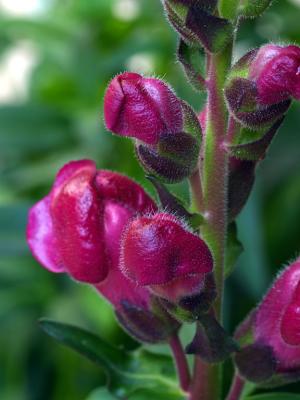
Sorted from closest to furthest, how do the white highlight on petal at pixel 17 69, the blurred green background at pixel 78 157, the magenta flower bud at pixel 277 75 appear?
the magenta flower bud at pixel 277 75 → the blurred green background at pixel 78 157 → the white highlight on petal at pixel 17 69

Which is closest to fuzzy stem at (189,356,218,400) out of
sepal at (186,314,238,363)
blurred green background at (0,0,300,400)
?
sepal at (186,314,238,363)

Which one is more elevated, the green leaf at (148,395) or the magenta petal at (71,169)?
the magenta petal at (71,169)

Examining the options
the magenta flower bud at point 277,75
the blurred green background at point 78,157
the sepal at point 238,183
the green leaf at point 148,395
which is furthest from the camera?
the blurred green background at point 78,157

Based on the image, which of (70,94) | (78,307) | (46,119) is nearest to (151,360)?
(78,307)

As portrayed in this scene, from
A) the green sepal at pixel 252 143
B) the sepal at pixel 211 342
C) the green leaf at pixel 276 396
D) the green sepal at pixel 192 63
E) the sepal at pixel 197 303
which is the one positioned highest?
the green sepal at pixel 192 63

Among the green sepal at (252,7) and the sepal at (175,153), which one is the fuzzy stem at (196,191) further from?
the green sepal at (252,7)

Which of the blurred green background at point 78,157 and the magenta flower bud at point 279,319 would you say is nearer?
the magenta flower bud at point 279,319

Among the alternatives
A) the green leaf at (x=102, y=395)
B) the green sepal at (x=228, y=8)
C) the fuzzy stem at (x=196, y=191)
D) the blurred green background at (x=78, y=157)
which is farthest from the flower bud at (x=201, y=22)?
the blurred green background at (x=78, y=157)
